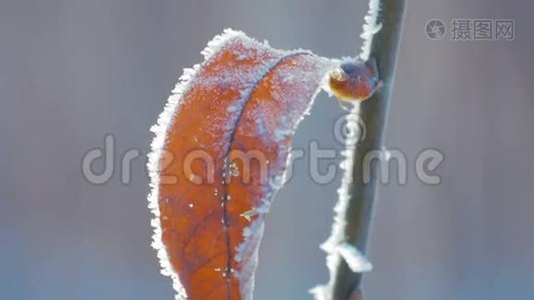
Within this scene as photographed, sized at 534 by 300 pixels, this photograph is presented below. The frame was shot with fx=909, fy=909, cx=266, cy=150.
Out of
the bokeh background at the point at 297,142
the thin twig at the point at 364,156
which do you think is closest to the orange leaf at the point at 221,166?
the thin twig at the point at 364,156

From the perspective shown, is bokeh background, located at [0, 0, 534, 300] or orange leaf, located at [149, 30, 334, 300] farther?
bokeh background, located at [0, 0, 534, 300]

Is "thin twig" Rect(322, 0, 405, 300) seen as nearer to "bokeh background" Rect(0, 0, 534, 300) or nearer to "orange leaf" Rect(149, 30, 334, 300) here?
"orange leaf" Rect(149, 30, 334, 300)

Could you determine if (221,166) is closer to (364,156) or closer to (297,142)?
(364,156)

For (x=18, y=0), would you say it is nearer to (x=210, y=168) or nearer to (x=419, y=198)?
(x=419, y=198)

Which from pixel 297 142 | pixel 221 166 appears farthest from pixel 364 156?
pixel 297 142

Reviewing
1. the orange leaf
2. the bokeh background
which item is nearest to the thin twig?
the orange leaf

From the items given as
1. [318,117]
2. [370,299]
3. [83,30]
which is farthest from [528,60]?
[83,30]
